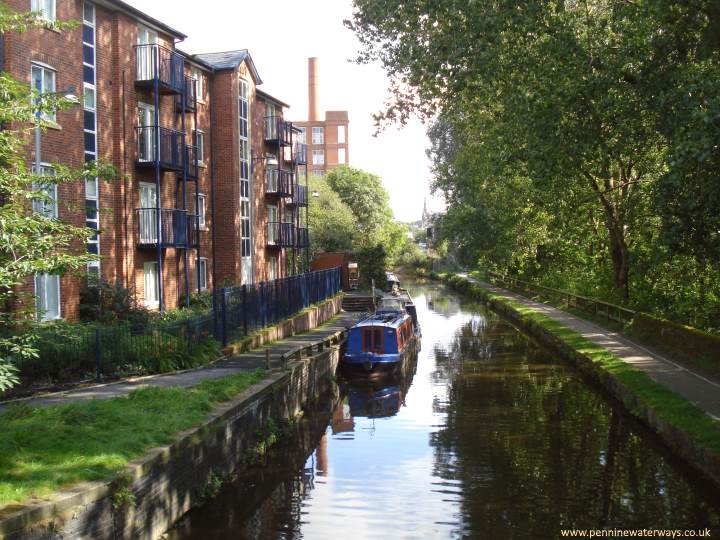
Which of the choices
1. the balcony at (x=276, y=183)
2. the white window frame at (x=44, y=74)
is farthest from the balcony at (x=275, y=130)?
the white window frame at (x=44, y=74)

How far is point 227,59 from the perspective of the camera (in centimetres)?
2859

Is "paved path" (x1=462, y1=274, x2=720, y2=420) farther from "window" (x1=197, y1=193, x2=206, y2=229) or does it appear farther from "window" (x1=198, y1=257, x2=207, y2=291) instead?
"window" (x1=197, y1=193, x2=206, y2=229)

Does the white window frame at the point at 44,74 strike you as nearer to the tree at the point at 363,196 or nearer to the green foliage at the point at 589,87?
the green foliage at the point at 589,87

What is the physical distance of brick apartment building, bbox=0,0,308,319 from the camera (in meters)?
17.9

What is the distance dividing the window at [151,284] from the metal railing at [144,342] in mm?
3301

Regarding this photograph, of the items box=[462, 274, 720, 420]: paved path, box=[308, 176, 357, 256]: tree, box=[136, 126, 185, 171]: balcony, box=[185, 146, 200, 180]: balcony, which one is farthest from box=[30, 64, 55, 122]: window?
Answer: box=[308, 176, 357, 256]: tree

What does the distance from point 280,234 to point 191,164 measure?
25.9ft

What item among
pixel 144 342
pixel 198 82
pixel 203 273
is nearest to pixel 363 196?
pixel 198 82

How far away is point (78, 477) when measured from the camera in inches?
304

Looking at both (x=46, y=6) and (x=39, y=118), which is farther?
(x=46, y=6)

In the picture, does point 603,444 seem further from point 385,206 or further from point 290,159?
point 385,206

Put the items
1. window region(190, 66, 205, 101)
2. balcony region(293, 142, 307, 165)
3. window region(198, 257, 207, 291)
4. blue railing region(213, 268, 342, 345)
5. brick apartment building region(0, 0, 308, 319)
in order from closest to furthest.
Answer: brick apartment building region(0, 0, 308, 319) < blue railing region(213, 268, 342, 345) < window region(190, 66, 205, 101) < window region(198, 257, 207, 291) < balcony region(293, 142, 307, 165)

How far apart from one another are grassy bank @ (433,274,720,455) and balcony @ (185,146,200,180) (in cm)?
1312

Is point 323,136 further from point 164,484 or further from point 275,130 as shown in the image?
point 164,484
